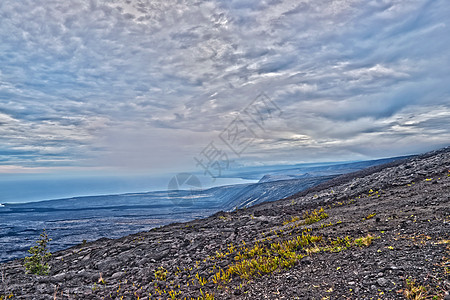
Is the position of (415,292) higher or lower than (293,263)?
higher

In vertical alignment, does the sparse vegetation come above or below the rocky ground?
above

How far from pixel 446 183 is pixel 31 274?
1166 inches

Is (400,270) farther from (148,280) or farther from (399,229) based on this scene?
(148,280)

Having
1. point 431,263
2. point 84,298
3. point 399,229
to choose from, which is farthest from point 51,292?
point 399,229

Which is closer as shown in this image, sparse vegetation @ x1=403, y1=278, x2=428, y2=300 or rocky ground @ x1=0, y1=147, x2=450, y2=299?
sparse vegetation @ x1=403, y1=278, x2=428, y2=300

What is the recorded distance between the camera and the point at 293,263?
352 inches

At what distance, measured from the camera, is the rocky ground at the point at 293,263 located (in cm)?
646

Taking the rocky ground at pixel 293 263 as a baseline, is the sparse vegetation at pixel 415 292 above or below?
above

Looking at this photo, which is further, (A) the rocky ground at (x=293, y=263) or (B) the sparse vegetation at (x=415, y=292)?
(A) the rocky ground at (x=293, y=263)

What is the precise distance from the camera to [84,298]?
1055 centimetres

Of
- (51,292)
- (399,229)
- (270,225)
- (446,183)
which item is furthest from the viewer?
(270,225)

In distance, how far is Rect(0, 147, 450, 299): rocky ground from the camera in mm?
6461

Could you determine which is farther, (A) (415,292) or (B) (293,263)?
(B) (293,263)

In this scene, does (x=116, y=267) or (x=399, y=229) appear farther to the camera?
(x=116, y=267)
